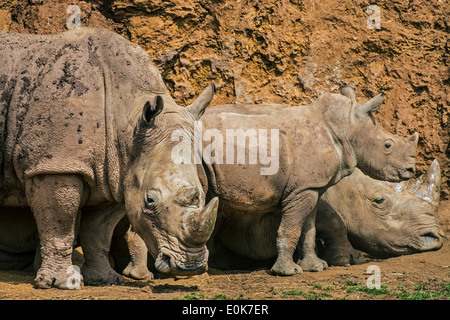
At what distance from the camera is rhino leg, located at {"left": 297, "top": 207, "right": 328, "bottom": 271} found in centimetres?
880

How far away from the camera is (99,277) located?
7.60 metres

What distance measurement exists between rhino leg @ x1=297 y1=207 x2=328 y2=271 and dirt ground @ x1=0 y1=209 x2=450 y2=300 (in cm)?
18

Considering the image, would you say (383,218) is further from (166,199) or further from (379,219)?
(166,199)

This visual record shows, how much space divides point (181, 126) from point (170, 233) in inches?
41.2

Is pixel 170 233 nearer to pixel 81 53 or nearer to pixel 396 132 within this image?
pixel 81 53

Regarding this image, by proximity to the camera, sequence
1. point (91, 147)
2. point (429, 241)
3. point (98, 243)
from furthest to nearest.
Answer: point (429, 241) → point (98, 243) → point (91, 147)

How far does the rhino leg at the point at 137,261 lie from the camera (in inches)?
322

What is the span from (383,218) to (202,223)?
13.0 ft

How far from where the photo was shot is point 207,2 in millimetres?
10266

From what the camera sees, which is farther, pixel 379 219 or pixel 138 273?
pixel 379 219

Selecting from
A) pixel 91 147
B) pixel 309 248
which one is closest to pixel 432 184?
pixel 309 248

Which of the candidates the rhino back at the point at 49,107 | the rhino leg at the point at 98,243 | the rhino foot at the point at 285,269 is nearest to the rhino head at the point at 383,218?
the rhino foot at the point at 285,269

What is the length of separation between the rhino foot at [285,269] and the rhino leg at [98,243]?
1.64 meters

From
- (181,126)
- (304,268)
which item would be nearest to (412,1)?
(304,268)
